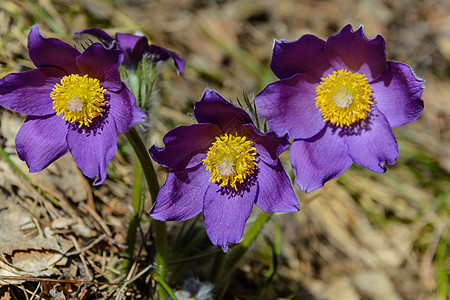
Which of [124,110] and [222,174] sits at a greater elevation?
[124,110]

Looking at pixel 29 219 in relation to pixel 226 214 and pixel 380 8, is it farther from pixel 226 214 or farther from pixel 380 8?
pixel 380 8

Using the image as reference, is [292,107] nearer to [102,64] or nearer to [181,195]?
[181,195]

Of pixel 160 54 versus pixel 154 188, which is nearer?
pixel 154 188

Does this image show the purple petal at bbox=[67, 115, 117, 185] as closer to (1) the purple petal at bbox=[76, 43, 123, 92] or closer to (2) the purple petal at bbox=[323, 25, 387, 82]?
(1) the purple petal at bbox=[76, 43, 123, 92]

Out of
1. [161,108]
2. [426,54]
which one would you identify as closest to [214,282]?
[161,108]

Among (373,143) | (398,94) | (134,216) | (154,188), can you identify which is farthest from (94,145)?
(398,94)

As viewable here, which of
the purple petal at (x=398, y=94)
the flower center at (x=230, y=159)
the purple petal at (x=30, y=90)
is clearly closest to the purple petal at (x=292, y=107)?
the flower center at (x=230, y=159)
